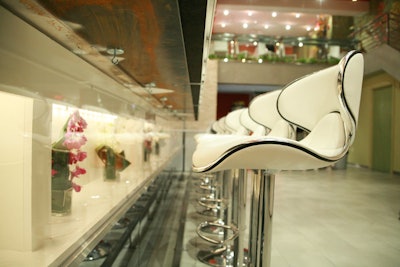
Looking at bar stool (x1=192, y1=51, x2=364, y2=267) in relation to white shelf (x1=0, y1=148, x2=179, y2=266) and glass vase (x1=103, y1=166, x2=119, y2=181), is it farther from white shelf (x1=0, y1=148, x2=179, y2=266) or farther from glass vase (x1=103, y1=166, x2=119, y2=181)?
glass vase (x1=103, y1=166, x2=119, y2=181)

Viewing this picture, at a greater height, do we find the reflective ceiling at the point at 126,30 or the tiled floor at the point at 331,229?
the reflective ceiling at the point at 126,30

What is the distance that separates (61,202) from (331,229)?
242 centimetres

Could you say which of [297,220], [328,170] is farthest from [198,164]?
[328,170]

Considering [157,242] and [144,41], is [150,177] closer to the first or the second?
[157,242]

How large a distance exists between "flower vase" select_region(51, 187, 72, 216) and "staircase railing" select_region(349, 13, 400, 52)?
6757 millimetres

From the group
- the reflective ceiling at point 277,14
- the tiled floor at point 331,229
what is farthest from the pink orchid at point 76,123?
the reflective ceiling at point 277,14

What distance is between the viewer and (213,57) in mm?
9586

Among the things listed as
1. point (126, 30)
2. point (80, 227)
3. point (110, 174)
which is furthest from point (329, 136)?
point (110, 174)

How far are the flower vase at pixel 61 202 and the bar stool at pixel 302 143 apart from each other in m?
0.41

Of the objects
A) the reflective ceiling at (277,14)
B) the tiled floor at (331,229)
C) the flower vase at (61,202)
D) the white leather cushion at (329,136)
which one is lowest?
the tiled floor at (331,229)

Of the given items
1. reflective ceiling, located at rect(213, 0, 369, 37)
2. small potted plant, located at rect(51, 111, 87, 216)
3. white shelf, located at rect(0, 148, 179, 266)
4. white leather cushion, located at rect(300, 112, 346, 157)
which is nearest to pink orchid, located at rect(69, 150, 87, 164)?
small potted plant, located at rect(51, 111, 87, 216)

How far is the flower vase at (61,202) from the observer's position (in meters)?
1.02

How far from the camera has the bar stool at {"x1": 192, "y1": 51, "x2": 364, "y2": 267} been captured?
0.77m

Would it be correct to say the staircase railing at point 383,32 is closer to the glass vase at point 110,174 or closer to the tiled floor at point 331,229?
the tiled floor at point 331,229
